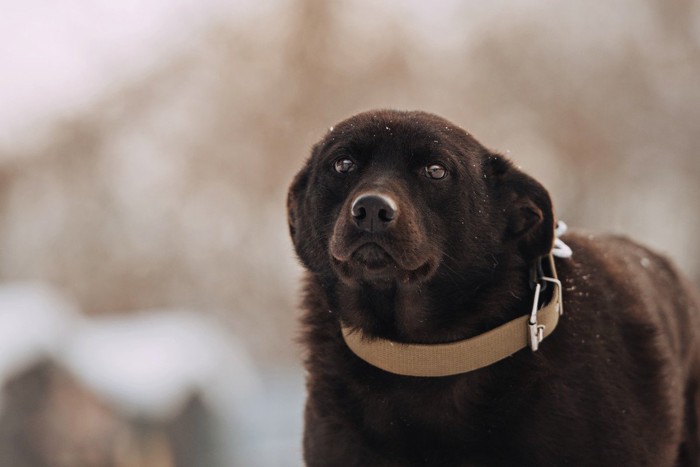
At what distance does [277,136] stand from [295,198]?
1164 centimetres

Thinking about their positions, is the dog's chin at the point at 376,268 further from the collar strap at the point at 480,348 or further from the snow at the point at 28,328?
the snow at the point at 28,328

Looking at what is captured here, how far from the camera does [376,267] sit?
129 inches

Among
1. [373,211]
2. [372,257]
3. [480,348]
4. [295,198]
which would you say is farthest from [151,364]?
[373,211]

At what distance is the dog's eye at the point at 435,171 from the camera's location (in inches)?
136

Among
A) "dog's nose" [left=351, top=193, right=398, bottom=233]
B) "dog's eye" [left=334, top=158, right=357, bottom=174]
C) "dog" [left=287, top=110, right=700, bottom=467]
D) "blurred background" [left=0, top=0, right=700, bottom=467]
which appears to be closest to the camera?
"dog's nose" [left=351, top=193, right=398, bottom=233]

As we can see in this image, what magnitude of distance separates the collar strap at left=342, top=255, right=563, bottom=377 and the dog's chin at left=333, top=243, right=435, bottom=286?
29 centimetres

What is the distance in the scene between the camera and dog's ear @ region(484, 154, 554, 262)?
3.58m


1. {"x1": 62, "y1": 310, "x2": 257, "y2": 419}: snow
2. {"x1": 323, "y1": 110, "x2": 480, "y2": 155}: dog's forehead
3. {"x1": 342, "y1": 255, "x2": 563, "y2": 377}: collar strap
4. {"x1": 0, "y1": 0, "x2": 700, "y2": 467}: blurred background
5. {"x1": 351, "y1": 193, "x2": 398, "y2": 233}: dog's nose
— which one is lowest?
{"x1": 342, "y1": 255, "x2": 563, "y2": 377}: collar strap

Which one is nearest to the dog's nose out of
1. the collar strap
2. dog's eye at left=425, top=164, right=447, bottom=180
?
dog's eye at left=425, top=164, right=447, bottom=180

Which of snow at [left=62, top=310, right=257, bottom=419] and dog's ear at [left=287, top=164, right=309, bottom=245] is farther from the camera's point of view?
snow at [left=62, top=310, right=257, bottom=419]

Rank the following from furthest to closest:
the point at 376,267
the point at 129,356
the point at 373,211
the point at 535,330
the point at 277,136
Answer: the point at 277,136
the point at 129,356
the point at 535,330
the point at 376,267
the point at 373,211

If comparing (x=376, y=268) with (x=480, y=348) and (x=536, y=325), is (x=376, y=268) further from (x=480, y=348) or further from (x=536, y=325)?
(x=536, y=325)

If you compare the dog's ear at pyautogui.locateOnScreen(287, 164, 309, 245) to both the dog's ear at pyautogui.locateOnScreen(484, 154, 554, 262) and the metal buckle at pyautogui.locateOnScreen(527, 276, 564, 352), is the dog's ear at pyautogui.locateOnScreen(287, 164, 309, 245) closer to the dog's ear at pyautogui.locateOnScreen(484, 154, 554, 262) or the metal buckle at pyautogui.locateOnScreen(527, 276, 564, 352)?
the dog's ear at pyautogui.locateOnScreen(484, 154, 554, 262)

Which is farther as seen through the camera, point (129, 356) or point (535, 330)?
point (129, 356)
